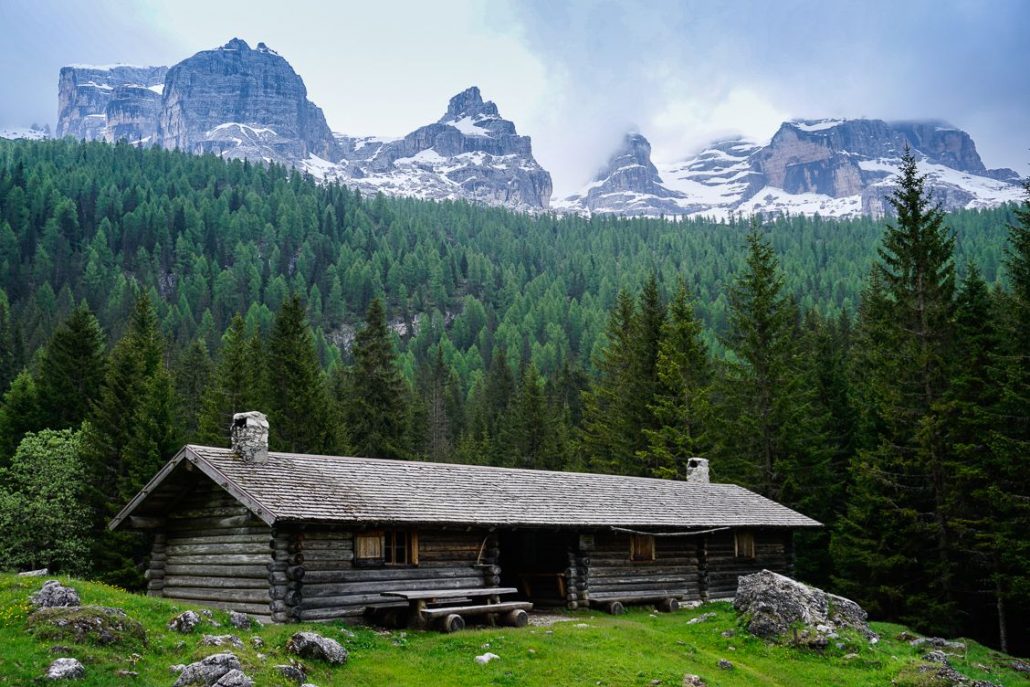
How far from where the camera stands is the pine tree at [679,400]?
4869 cm

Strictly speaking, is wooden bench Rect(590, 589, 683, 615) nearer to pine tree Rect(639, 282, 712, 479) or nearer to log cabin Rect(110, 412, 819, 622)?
log cabin Rect(110, 412, 819, 622)

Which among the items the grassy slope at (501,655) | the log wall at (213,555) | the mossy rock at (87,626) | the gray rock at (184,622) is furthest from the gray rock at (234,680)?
the log wall at (213,555)

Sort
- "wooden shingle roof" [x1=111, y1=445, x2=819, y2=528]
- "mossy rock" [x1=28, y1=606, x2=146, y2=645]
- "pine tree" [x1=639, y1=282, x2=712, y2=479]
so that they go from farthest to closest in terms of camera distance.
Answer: "pine tree" [x1=639, y1=282, x2=712, y2=479]
"wooden shingle roof" [x1=111, y1=445, x2=819, y2=528]
"mossy rock" [x1=28, y1=606, x2=146, y2=645]

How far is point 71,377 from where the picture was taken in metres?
53.9

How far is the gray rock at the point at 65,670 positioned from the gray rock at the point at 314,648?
15.2 feet

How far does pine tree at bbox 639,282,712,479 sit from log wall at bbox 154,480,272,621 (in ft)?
90.4

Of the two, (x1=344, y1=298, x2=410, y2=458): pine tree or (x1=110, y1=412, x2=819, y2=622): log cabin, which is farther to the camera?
(x1=344, y1=298, x2=410, y2=458): pine tree

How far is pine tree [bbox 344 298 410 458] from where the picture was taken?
56.6m

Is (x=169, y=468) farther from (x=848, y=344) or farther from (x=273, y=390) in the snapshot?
(x=848, y=344)

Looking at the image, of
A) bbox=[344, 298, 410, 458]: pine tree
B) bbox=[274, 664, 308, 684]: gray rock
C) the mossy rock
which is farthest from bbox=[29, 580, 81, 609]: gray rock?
bbox=[344, 298, 410, 458]: pine tree

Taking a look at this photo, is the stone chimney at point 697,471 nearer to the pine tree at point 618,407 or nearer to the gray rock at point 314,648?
the pine tree at point 618,407

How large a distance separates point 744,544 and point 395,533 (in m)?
17.9

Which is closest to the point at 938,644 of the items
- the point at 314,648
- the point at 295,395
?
the point at 314,648

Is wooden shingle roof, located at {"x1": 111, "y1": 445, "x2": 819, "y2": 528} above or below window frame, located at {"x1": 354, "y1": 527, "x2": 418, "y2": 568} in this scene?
above
